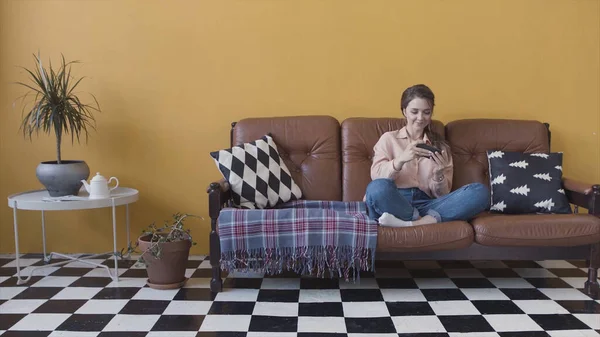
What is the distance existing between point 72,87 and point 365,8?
2.00 m

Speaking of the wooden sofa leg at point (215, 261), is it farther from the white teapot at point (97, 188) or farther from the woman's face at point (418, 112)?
the woman's face at point (418, 112)

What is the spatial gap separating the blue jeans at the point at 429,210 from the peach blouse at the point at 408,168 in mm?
171

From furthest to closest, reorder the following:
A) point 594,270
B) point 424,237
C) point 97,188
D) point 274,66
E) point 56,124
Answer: point 274,66 < point 56,124 < point 97,188 < point 594,270 < point 424,237

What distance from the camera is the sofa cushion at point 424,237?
2447 millimetres

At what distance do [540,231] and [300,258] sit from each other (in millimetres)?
1197

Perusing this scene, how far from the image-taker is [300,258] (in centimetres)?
252

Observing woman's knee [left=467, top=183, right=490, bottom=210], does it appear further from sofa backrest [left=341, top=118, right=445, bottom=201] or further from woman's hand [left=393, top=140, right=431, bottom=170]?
sofa backrest [left=341, top=118, right=445, bottom=201]

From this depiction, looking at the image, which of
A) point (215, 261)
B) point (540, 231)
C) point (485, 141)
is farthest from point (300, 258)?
point (485, 141)

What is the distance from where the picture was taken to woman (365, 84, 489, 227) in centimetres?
252

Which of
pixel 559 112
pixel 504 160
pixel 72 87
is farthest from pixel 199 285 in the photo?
pixel 559 112

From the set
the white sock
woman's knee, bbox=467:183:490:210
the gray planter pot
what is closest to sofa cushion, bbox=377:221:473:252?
the white sock

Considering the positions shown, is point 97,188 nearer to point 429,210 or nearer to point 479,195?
point 429,210

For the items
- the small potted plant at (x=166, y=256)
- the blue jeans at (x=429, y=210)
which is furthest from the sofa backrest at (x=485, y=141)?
the small potted plant at (x=166, y=256)

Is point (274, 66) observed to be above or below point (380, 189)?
above
